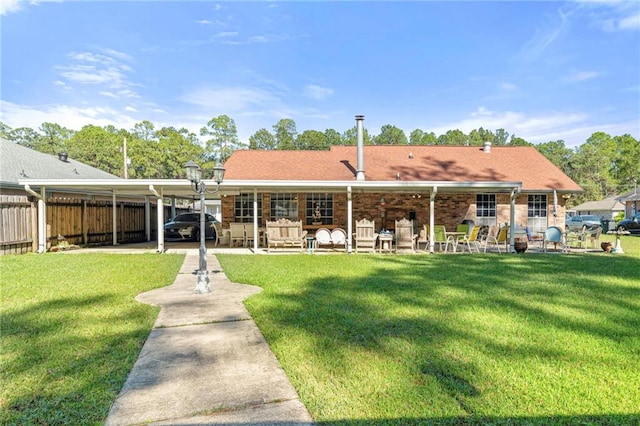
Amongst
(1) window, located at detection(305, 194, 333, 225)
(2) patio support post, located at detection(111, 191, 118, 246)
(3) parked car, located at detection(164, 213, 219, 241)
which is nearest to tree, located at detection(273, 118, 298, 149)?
(3) parked car, located at detection(164, 213, 219, 241)

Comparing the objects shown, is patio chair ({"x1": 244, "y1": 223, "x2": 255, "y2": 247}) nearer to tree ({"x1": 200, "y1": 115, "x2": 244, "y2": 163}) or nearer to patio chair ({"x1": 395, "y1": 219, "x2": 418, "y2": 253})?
patio chair ({"x1": 395, "y1": 219, "x2": 418, "y2": 253})

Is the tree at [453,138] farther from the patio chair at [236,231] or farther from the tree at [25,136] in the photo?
the tree at [25,136]

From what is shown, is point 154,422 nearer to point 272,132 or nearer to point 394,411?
point 394,411

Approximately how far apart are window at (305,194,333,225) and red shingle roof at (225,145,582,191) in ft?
2.86

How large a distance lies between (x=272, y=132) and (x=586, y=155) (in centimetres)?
5221

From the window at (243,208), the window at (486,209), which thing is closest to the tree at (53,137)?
the window at (243,208)

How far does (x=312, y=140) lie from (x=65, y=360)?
53528 mm

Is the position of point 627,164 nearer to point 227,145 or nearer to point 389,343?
point 227,145

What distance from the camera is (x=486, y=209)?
54.0 feet

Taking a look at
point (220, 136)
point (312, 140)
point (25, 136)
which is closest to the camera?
point (220, 136)

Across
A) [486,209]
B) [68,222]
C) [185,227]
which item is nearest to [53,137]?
[185,227]

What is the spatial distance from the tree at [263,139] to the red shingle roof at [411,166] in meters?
37.5

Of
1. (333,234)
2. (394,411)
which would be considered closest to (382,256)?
(333,234)

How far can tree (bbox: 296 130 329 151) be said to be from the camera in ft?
181
